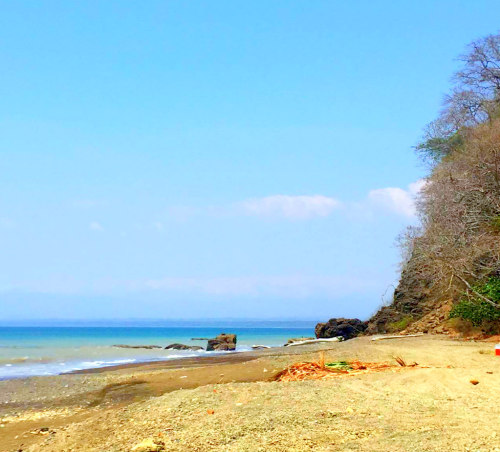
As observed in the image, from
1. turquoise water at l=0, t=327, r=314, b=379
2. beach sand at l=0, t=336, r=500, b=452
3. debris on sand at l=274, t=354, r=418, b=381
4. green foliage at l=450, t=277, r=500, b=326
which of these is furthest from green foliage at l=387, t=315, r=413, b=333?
debris on sand at l=274, t=354, r=418, b=381

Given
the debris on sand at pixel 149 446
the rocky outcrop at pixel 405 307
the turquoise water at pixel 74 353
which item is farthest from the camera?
the rocky outcrop at pixel 405 307

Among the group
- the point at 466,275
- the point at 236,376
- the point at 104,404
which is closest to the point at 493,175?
the point at 466,275

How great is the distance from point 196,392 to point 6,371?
712 inches

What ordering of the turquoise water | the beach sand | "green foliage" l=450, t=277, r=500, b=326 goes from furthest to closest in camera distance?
the turquoise water, "green foliage" l=450, t=277, r=500, b=326, the beach sand

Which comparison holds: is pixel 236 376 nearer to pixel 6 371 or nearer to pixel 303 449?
pixel 303 449

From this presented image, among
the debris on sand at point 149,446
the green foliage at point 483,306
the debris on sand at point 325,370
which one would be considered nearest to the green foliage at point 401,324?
the green foliage at point 483,306

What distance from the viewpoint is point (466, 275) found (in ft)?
72.2

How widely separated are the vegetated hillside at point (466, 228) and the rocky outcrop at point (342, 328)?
220 inches

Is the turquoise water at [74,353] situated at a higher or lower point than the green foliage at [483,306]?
lower

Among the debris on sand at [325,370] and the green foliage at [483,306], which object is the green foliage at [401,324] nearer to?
the green foliage at [483,306]

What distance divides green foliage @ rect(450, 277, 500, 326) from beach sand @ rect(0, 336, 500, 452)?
7.30 metres

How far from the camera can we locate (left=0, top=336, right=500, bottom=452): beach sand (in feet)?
21.6

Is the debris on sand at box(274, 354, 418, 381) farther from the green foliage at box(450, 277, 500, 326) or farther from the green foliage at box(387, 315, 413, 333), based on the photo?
the green foliage at box(387, 315, 413, 333)

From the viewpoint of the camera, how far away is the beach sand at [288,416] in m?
6.57
